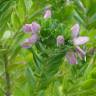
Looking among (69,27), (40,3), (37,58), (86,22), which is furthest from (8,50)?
(86,22)

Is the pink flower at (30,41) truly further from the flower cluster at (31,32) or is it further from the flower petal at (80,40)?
the flower petal at (80,40)

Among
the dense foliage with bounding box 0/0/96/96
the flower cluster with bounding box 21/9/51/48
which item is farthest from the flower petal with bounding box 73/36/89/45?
Result: the flower cluster with bounding box 21/9/51/48

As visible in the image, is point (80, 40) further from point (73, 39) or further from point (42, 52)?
point (42, 52)

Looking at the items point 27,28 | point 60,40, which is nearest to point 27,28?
point 27,28

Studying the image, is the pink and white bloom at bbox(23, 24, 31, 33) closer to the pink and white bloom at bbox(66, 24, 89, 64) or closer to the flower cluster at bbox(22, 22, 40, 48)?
the flower cluster at bbox(22, 22, 40, 48)

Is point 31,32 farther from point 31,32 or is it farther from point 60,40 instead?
point 60,40

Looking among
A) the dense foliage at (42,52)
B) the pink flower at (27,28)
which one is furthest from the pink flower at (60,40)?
the pink flower at (27,28)

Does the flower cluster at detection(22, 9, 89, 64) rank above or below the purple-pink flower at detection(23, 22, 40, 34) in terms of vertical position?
below

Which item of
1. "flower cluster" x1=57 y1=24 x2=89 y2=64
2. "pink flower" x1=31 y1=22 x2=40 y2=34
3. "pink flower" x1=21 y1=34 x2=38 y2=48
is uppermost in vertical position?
"pink flower" x1=31 y1=22 x2=40 y2=34
